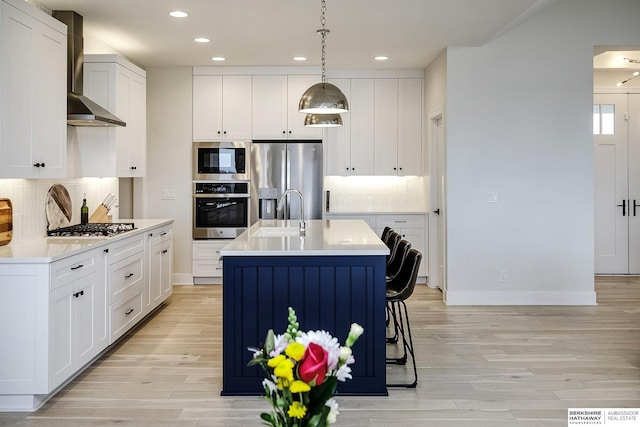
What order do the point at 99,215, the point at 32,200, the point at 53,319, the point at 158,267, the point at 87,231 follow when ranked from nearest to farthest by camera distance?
1. the point at 53,319
2. the point at 32,200
3. the point at 87,231
4. the point at 99,215
5. the point at 158,267

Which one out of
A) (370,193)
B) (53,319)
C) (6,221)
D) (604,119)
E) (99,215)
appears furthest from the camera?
(604,119)

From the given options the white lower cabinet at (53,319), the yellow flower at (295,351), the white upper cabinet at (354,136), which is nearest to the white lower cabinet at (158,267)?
the white lower cabinet at (53,319)

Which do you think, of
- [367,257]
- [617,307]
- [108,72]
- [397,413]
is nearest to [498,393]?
[397,413]

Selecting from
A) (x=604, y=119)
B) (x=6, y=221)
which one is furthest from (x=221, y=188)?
(x=604, y=119)

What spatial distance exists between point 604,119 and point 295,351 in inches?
310

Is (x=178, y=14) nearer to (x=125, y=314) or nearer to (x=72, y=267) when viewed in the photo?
(x=72, y=267)

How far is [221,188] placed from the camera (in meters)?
6.97

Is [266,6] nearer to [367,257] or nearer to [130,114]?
[130,114]

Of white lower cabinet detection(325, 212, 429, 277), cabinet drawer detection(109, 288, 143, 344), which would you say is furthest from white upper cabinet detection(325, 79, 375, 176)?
cabinet drawer detection(109, 288, 143, 344)

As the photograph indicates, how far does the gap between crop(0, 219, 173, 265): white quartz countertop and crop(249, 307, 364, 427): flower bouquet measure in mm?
2347

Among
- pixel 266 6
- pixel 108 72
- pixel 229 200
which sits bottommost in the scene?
pixel 229 200

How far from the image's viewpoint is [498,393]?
3420 mm

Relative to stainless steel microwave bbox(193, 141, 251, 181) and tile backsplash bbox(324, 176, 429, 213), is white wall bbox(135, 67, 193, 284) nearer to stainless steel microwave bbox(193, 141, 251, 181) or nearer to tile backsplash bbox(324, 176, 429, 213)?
stainless steel microwave bbox(193, 141, 251, 181)

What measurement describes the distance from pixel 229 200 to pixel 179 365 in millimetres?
3231
